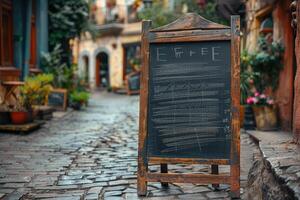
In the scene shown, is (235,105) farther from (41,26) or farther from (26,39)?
(41,26)

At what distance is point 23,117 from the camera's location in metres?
8.65

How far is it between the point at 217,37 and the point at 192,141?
947mm

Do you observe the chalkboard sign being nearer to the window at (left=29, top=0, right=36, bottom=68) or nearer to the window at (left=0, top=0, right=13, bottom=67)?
the window at (left=29, top=0, right=36, bottom=68)

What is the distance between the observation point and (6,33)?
1072 cm

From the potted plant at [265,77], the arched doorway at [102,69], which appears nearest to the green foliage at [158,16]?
the potted plant at [265,77]

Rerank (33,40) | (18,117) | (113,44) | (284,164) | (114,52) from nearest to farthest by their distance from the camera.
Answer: (284,164) → (18,117) → (33,40) → (113,44) → (114,52)

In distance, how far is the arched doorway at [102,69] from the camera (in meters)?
30.8

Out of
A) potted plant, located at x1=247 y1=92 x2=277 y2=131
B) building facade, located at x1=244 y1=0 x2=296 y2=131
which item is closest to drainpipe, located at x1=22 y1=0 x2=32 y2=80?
building facade, located at x1=244 y1=0 x2=296 y2=131

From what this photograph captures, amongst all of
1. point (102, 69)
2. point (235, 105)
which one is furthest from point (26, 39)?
point (102, 69)

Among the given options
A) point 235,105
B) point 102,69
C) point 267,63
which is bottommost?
point 235,105

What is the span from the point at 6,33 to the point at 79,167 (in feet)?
20.4

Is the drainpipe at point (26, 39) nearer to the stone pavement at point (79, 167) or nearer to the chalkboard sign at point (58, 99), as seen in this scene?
the chalkboard sign at point (58, 99)

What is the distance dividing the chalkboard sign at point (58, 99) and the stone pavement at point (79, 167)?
3707 mm

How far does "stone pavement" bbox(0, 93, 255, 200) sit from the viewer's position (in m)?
4.33
